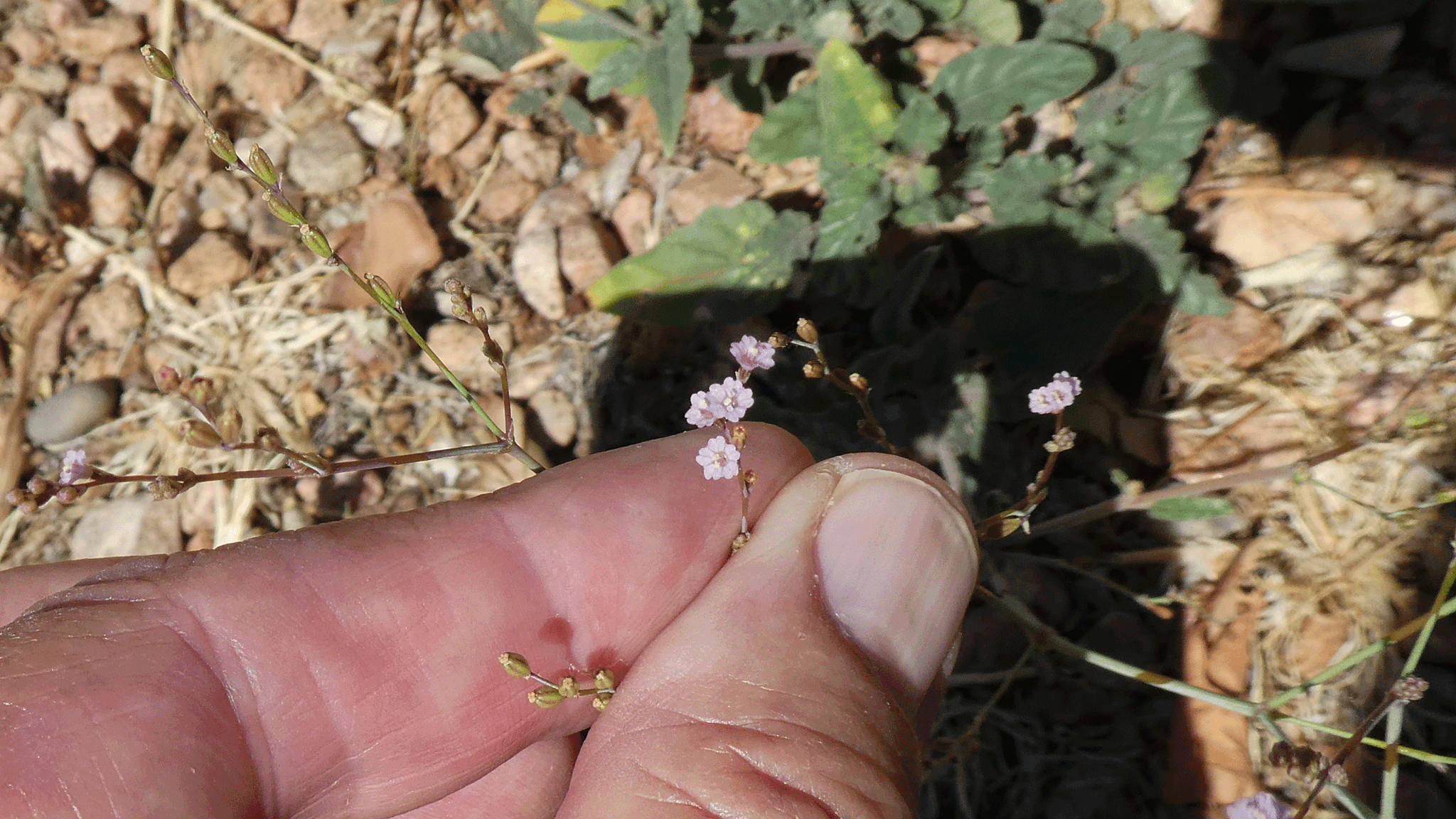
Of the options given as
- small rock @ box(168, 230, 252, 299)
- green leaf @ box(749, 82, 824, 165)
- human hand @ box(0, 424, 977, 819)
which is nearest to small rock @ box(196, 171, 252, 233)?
small rock @ box(168, 230, 252, 299)

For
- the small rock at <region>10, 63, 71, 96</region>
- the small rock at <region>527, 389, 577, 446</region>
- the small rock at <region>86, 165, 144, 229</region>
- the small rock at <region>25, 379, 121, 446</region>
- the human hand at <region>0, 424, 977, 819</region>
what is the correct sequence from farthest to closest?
1. the small rock at <region>10, 63, 71, 96</region>
2. the small rock at <region>86, 165, 144, 229</region>
3. the small rock at <region>25, 379, 121, 446</region>
4. the small rock at <region>527, 389, 577, 446</region>
5. the human hand at <region>0, 424, 977, 819</region>

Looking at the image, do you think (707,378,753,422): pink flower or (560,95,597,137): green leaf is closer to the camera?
(707,378,753,422): pink flower

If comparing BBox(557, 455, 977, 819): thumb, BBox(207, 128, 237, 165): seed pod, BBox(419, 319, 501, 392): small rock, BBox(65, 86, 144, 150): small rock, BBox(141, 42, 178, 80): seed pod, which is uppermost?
BBox(141, 42, 178, 80): seed pod

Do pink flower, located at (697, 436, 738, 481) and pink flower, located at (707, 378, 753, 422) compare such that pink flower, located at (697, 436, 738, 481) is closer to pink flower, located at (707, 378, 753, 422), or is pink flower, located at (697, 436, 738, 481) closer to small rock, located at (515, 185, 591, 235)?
pink flower, located at (707, 378, 753, 422)

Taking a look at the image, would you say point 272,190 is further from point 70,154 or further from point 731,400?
point 70,154

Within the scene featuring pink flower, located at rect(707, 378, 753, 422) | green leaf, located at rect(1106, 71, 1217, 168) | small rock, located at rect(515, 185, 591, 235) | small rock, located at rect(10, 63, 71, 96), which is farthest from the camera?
small rock, located at rect(10, 63, 71, 96)

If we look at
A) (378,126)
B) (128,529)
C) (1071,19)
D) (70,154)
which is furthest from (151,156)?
(1071,19)

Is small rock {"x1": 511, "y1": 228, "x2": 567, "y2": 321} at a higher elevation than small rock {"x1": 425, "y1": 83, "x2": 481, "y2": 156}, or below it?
below
